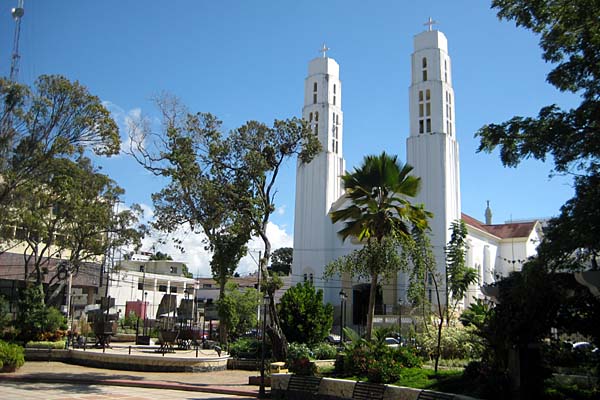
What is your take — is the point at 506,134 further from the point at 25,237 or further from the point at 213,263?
the point at 25,237

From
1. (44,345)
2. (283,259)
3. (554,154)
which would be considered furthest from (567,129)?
(283,259)

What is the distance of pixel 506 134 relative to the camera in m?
11.2

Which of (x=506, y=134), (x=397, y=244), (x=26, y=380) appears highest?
(x=506, y=134)

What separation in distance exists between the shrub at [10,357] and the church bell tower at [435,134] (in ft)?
129

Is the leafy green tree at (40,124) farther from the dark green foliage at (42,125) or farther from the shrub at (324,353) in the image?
the shrub at (324,353)

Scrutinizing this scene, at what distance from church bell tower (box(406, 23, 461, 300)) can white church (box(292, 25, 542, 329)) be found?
0.09m

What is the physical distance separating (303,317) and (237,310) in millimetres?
11228

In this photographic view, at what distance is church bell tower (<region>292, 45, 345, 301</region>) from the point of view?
199 ft

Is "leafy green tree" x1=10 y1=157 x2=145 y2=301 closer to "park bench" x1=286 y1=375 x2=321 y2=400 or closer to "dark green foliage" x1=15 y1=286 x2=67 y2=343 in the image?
"dark green foliage" x1=15 y1=286 x2=67 y2=343

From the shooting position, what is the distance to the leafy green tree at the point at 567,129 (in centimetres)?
934

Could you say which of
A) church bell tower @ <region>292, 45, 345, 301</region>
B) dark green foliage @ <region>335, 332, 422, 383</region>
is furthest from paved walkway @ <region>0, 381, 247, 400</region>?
church bell tower @ <region>292, 45, 345, 301</region>

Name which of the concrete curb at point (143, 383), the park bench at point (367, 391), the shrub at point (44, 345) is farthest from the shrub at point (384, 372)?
the shrub at point (44, 345)

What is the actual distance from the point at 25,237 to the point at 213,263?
10.4 metres

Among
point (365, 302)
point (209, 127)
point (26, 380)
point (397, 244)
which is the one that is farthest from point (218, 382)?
point (365, 302)
